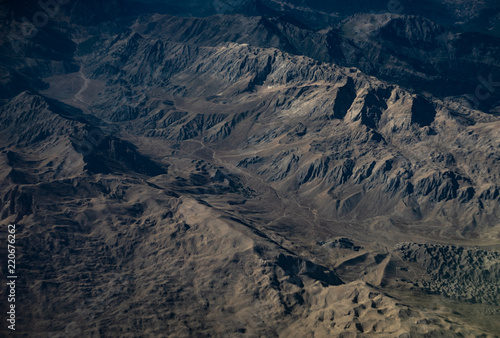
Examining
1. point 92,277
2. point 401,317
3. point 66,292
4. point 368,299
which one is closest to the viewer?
point 401,317

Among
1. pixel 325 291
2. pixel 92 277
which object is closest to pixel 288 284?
pixel 325 291

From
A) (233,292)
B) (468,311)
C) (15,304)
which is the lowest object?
(468,311)

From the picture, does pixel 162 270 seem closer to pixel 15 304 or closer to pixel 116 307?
pixel 116 307

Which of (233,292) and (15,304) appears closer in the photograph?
(15,304)

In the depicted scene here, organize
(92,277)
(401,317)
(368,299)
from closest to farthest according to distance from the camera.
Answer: (401,317) < (368,299) < (92,277)

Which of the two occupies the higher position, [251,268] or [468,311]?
[251,268]

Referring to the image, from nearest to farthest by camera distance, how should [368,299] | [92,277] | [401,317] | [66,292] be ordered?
[401,317], [368,299], [66,292], [92,277]

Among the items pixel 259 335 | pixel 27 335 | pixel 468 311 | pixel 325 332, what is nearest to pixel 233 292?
pixel 259 335

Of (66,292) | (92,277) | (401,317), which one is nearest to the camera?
(401,317)

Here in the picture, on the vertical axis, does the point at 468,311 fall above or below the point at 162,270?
below

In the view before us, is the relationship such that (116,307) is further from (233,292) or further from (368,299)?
(368,299)
